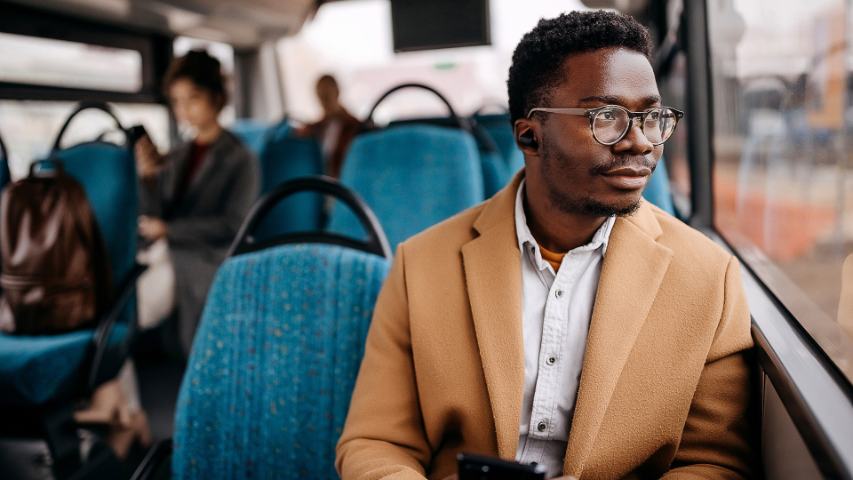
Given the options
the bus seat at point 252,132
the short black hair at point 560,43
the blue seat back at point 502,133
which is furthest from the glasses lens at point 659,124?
the bus seat at point 252,132

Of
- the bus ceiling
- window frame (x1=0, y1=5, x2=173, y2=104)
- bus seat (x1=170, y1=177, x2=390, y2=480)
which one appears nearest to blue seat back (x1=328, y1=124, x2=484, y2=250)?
bus seat (x1=170, y1=177, x2=390, y2=480)

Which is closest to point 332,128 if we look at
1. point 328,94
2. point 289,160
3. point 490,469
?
point 328,94

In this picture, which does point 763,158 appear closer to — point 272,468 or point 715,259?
point 715,259

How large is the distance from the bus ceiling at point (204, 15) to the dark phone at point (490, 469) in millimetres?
3108

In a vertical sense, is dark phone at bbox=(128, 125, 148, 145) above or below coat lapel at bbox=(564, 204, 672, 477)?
above

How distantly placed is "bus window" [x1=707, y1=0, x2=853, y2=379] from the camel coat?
20 centimetres

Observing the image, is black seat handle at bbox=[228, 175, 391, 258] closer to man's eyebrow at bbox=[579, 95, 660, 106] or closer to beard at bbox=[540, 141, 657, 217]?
beard at bbox=[540, 141, 657, 217]

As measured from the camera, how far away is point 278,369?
136 cm

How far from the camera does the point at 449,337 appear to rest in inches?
45.3

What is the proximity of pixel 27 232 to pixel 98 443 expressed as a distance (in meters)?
0.95

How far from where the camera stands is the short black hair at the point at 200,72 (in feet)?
9.39

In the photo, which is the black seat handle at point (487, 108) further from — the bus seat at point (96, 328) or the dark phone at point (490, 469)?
the dark phone at point (490, 469)

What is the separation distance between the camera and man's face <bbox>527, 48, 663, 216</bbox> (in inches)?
40.3

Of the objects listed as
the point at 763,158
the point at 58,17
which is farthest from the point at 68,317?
the point at 763,158
